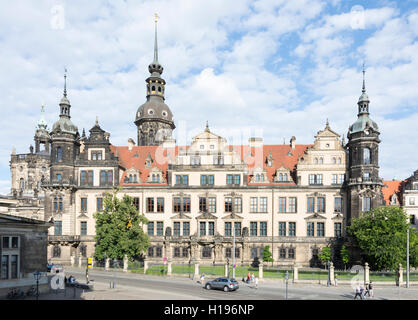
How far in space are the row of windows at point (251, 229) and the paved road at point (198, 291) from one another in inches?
550

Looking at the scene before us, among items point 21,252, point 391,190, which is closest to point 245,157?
point 391,190

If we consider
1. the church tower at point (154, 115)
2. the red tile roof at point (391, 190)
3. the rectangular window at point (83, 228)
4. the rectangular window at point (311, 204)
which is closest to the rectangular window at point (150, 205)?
the rectangular window at point (83, 228)

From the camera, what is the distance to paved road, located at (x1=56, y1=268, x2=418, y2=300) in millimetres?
32375

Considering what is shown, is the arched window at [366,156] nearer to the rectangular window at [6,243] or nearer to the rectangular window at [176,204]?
the rectangular window at [176,204]

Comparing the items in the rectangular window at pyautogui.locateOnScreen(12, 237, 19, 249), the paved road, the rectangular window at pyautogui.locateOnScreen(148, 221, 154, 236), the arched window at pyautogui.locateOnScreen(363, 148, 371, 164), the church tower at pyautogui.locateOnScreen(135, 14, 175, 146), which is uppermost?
the church tower at pyautogui.locateOnScreen(135, 14, 175, 146)

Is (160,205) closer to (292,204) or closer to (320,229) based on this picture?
(292,204)

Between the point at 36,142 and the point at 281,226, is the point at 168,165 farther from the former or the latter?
the point at 36,142

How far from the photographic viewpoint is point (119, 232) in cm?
4884

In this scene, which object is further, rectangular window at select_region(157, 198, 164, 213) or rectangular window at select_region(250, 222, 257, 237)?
rectangular window at select_region(157, 198, 164, 213)

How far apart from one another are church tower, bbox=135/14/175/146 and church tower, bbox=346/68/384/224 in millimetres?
37774

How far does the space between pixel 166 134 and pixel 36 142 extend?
43.6 metres

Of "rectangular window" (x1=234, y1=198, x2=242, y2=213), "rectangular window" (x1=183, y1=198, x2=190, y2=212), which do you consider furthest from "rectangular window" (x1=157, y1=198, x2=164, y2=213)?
"rectangular window" (x1=234, y1=198, x2=242, y2=213)

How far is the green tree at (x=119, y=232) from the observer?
48.4 m

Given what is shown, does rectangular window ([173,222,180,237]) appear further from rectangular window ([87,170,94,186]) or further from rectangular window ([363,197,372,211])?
rectangular window ([363,197,372,211])
